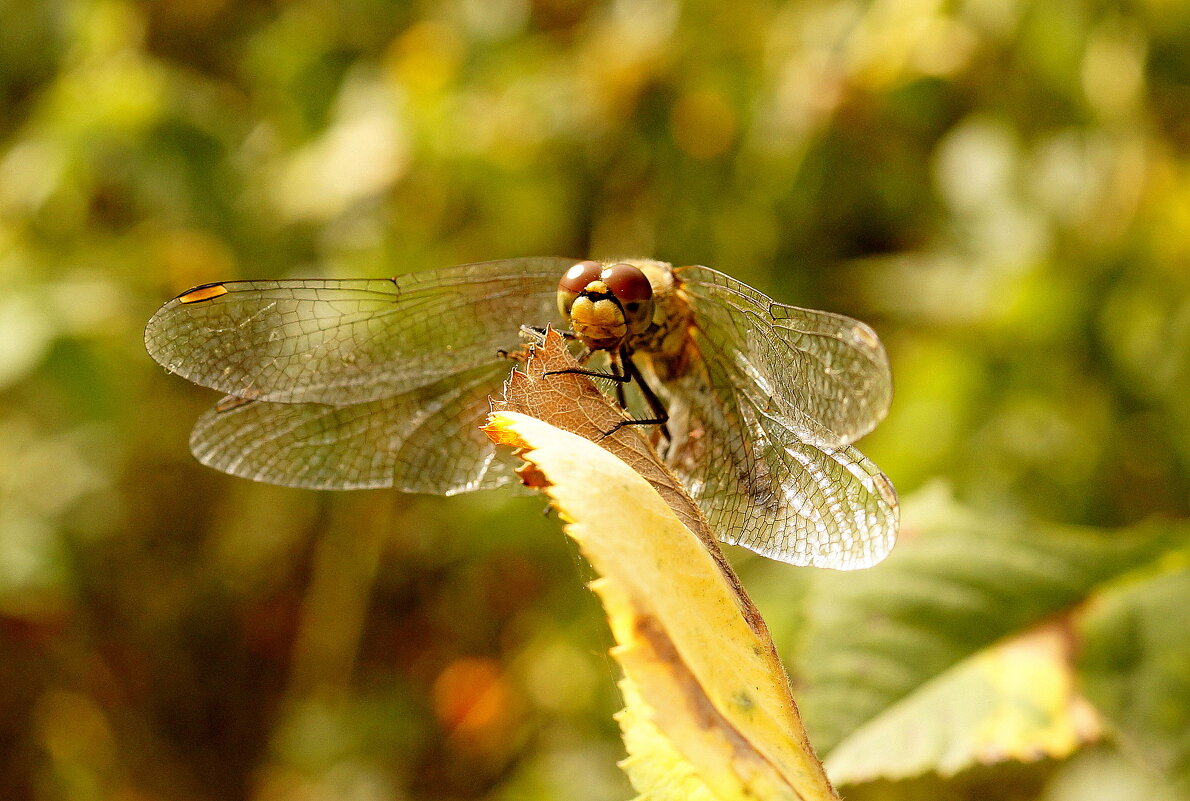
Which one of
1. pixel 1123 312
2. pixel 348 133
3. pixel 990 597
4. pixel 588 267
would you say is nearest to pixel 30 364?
pixel 348 133

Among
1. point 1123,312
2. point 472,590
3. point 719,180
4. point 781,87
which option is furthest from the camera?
point 472,590

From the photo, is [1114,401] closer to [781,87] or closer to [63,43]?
[781,87]

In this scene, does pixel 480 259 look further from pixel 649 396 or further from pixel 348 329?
pixel 649 396

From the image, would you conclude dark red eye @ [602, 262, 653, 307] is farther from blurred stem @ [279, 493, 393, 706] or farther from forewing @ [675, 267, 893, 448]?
blurred stem @ [279, 493, 393, 706]

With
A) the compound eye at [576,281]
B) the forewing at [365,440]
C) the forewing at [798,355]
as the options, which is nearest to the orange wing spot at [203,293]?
the forewing at [365,440]

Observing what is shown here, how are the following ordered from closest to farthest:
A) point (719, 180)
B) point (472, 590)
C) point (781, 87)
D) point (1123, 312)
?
point (1123, 312)
point (781, 87)
point (719, 180)
point (472, 590)

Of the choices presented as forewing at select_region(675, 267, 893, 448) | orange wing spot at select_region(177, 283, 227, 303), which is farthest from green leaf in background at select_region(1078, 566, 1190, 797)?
orange wing spot at select_region(177, 283, 227, 303)

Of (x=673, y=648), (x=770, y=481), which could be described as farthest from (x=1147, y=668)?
(x=673, y=648)
